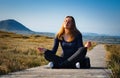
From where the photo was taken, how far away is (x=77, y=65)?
11.5m

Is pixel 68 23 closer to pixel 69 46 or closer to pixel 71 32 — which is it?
pixel 71 32

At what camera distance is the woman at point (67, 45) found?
1141 centimetres

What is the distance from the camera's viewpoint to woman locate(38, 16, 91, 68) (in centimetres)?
1141

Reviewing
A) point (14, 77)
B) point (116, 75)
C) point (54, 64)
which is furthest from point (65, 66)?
point (116, 75)

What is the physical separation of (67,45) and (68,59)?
19.8 inches

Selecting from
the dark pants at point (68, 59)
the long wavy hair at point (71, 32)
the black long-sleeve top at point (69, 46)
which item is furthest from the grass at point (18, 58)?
the long wavy hair at point (71, 32)

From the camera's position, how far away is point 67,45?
11.6 metres

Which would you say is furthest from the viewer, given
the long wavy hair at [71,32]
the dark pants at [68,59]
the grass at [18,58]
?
the long wavy hair at [71,32]

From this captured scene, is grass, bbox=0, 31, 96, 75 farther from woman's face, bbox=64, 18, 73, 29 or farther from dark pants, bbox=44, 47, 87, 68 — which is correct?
woman's face, bbox=64, 18, 73, 29

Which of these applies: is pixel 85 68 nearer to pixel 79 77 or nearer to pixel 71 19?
pixel 71 19

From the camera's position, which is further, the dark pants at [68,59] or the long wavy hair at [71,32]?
the long wavy hair at [71,32]

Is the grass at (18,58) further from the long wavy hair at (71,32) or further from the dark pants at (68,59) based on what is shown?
the long wavy hair at (71,32)

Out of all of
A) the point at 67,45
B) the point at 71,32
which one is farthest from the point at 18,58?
the point at 71,32

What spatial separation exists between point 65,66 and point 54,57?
46 centimetres
